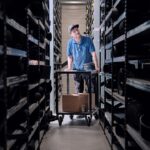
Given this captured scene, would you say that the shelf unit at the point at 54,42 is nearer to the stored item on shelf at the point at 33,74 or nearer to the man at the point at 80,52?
the man at the point at 80,52

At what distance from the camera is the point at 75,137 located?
4.55m

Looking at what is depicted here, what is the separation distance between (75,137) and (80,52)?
2.34 meters

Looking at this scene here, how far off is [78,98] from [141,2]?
2843 mm

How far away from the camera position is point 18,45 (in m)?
3.08

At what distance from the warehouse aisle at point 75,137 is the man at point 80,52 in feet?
3.22

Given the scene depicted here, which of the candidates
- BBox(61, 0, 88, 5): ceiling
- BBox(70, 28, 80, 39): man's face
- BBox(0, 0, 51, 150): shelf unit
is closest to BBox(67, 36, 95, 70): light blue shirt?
BBox(70, 28, 80, 39): man's face

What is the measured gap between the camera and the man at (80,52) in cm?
618

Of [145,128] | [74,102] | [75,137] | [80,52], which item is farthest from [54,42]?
[145,128]

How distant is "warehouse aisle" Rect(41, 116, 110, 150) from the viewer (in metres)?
4.04

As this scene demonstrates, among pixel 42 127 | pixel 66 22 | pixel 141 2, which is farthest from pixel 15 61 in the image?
pixel 66 22

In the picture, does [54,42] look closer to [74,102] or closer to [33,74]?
[74,102]

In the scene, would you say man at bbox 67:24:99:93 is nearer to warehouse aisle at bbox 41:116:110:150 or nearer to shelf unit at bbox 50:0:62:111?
shelf unit at bbox 50:0:62:111

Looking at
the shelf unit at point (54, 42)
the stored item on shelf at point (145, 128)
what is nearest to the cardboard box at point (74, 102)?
the shelf unit at point (54, 42)

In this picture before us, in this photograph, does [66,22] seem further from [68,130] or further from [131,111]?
[131,111]
